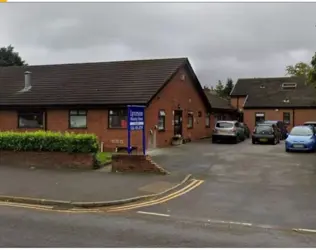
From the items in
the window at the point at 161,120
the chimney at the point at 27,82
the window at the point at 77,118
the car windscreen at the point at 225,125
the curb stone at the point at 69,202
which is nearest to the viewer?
the curb stone at the point at 69,202

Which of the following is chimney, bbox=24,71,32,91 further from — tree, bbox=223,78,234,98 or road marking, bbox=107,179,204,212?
tree, bbox=223,78,234,98

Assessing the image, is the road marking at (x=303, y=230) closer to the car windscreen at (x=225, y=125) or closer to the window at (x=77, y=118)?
the window at (x=77, y=118)

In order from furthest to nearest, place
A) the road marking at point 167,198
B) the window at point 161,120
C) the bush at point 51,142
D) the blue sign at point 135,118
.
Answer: the window at point 161,120 → the bush at point 51,142 → the blue sign at point 135,118 → the road marking at point 167,198

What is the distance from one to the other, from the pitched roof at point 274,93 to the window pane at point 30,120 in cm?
2533

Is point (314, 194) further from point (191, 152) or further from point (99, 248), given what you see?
point (191, 152)

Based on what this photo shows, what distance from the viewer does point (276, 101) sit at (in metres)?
44.4

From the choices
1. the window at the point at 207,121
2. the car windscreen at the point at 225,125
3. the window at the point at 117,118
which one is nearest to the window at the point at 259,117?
the window at the point at 207,121

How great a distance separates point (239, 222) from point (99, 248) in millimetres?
3427

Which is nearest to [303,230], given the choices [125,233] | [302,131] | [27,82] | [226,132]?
[125,233]

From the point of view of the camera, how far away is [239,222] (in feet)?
28.6

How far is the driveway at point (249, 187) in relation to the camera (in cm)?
941

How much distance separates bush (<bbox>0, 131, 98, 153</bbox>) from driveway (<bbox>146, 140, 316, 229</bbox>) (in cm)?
333

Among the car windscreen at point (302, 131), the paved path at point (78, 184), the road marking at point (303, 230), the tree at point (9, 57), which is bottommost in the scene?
the road marking at point (303, 230)

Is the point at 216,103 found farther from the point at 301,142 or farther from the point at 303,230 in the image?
the point at 303,230
